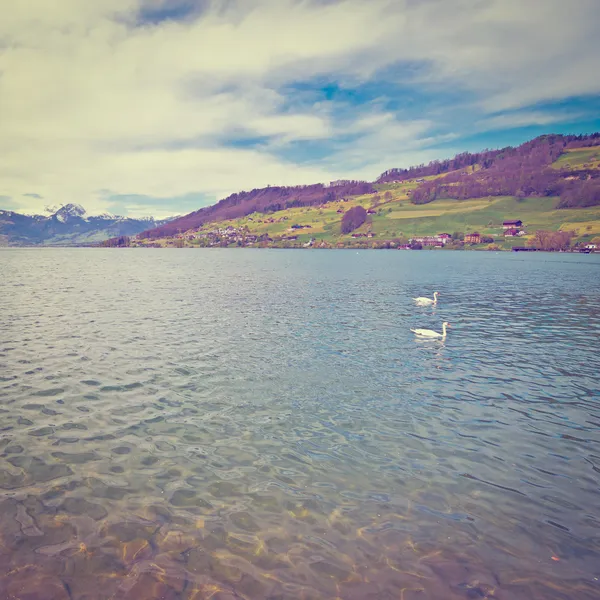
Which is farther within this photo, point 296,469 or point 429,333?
point 429,333

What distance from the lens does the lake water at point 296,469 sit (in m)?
10.4

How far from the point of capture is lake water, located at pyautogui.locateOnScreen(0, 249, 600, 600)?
34.0ft

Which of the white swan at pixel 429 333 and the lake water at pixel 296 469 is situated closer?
the lake water at pixel 296 469

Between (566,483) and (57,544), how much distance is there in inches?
665

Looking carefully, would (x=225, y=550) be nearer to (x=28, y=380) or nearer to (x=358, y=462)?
(x=358, y=462)

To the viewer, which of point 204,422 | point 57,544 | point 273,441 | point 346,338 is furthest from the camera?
point 346,338

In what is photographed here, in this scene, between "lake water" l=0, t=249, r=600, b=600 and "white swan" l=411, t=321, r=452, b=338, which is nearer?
"lake water" l=0, t=249, r=600, b=600

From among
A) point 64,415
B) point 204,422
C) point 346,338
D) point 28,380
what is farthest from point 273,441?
point 346,338

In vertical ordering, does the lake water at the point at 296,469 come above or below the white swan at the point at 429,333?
above

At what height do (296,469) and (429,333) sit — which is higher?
(296,469)

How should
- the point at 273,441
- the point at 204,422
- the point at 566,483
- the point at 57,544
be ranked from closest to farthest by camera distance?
1. the point at 57,544
2. the point at 566,483
3. the point at 273,441
4. the point at 204,422

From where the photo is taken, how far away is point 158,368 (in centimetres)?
2617

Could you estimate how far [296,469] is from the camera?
15.2m

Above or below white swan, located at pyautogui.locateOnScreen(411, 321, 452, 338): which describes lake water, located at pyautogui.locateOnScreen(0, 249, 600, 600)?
above
